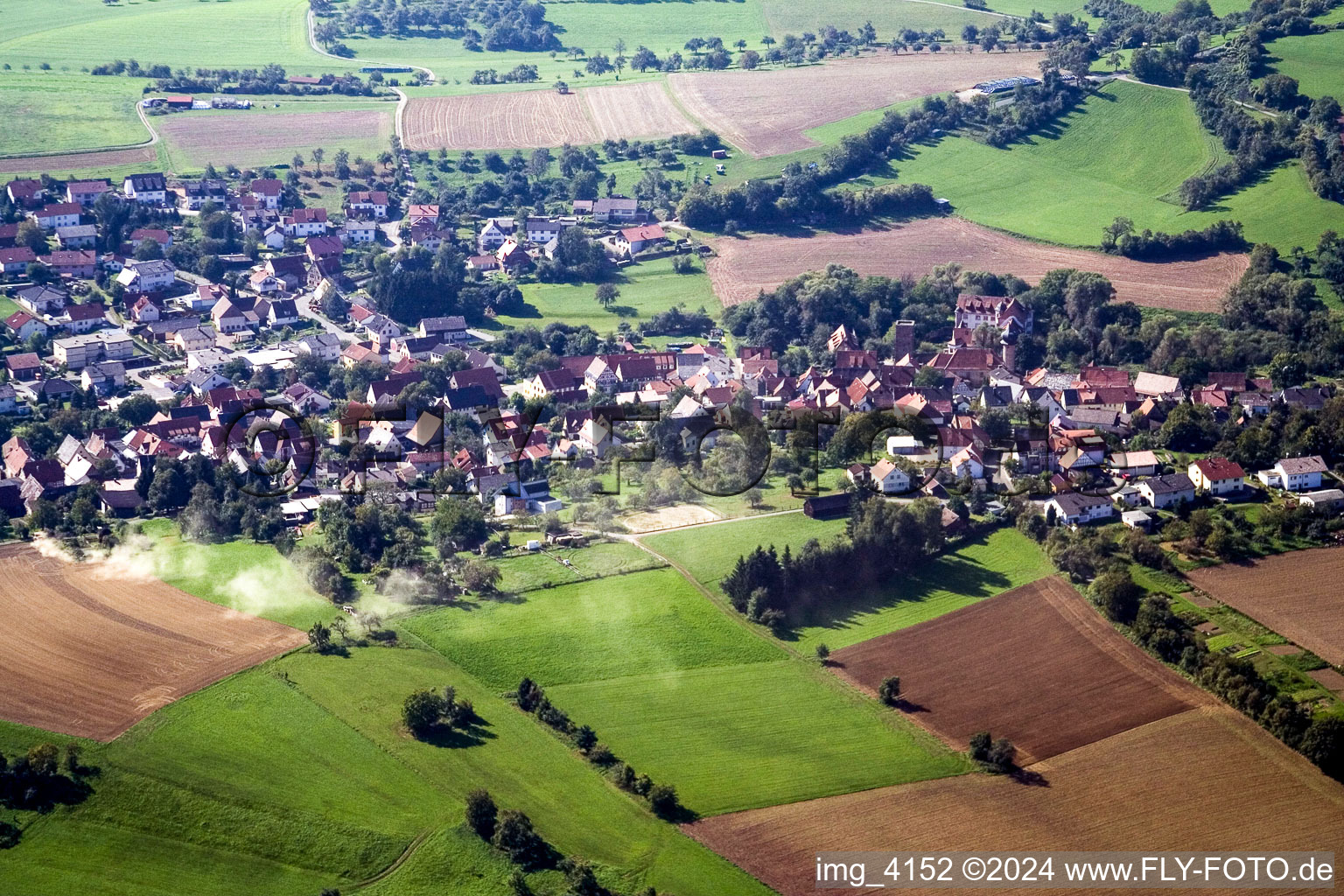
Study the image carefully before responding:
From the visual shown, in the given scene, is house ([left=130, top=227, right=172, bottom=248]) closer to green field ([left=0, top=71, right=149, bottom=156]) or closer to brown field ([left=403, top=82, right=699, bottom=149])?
green field ([left=0, top=71, right=149, bottom=156])

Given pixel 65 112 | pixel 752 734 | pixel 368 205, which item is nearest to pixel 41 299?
pixel 368 205

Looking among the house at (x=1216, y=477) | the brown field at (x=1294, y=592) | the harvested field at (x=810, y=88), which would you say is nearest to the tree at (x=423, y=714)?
the brown field at (x=1294, y=592)

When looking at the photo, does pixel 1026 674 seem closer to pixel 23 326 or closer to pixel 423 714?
pixel 423 714

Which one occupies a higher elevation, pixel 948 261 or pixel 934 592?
pixel 948 261

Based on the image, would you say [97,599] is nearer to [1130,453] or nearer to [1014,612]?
[1014,612]

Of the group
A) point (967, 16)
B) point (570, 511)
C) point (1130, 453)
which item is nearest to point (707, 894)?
point (570, 511)

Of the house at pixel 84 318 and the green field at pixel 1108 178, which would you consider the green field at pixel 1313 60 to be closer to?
the green field at pixel 1108 178
